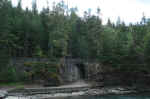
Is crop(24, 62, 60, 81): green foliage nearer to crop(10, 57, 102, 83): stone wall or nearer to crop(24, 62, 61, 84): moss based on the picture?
crop(24, 62, 61, 84): moss

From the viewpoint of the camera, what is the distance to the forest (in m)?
41.7

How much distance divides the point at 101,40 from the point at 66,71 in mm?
16747

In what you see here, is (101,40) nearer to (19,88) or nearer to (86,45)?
(86,45)

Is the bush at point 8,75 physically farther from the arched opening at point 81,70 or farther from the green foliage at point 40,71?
the arched opening at point 81,70

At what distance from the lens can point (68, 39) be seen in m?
49.5

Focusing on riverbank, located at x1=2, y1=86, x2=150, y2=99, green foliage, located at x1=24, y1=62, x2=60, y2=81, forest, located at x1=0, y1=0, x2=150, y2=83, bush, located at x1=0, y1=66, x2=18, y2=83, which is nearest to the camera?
riverbank, located at x1=2, y1=86, x2=150, y2=99

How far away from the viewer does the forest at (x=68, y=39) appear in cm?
4169

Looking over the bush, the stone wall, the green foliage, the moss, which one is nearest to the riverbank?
the moss

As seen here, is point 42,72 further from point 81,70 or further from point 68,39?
point 68,39

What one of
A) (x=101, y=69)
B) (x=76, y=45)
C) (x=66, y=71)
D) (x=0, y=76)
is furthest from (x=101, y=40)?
(x=0, y=76)

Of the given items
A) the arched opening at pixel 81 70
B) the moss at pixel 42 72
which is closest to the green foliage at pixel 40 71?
the moss at pixel 42 72

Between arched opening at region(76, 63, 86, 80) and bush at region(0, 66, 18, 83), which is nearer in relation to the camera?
bush at region(0, 66, 18, 83)

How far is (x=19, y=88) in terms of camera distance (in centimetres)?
3192

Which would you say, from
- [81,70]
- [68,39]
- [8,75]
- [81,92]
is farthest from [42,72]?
[68,39]
